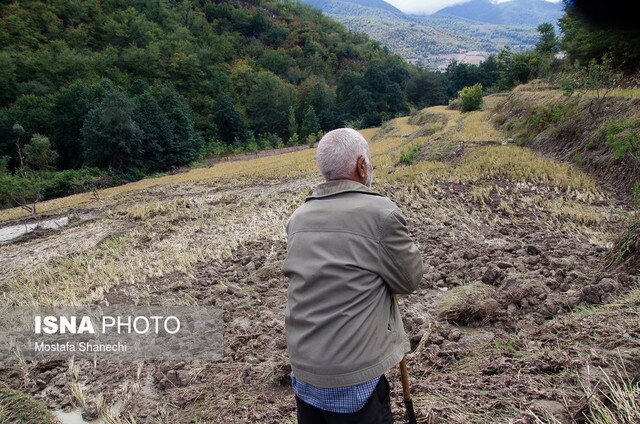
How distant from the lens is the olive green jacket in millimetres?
1639

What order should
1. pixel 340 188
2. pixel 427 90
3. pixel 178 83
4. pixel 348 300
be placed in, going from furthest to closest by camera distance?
pixel 427 90 < pixel 178 83 < pixel 340 188 < pixel 348 300

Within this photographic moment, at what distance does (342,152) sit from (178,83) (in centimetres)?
6217

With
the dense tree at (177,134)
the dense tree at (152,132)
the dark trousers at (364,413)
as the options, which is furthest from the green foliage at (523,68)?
the dark trousers at (364,413)

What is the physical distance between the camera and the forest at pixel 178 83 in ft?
108

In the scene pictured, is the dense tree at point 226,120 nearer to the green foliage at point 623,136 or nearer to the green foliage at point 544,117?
the green foliage at point 544,117

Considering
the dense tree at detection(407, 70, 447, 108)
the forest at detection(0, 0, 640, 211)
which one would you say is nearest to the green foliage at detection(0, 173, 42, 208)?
the forest at detection(0, 0, 640, 211)

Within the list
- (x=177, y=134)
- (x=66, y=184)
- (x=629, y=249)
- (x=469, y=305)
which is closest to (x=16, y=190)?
(x=66, y=184)

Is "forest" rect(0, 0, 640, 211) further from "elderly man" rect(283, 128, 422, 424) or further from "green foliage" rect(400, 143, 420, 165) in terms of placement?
"elderly man" rect(283, 128, 422, 424)

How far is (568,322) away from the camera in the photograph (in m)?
3.04

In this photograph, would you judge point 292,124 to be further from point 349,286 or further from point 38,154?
point 349,286

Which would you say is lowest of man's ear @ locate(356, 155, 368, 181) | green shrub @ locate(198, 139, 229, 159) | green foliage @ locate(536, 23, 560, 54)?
green shrub @ locate(198, 139, 229, 159)

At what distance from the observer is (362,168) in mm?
1850

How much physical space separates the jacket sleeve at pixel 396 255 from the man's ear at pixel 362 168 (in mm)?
248

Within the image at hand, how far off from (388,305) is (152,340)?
3363 mm
